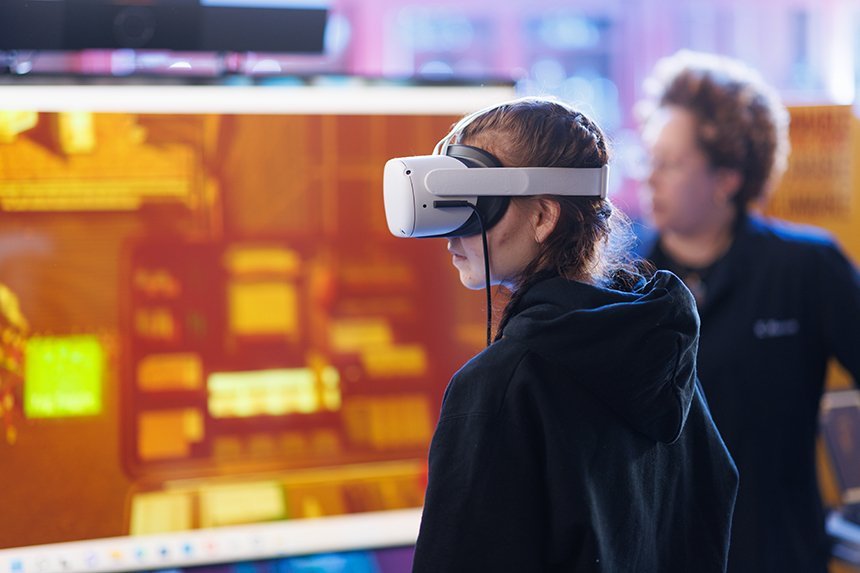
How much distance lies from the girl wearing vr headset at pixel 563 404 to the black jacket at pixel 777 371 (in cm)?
62

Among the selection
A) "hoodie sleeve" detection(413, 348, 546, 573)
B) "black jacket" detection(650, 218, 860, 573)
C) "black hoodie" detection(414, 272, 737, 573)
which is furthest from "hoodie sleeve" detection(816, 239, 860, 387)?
"hoodie sleeve" detection(413, 348, 546, 573)

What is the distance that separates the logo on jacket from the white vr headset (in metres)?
0.81

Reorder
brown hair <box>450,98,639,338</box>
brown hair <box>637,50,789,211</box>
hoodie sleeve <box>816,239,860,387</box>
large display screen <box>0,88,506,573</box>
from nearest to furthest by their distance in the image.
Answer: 1. brown hair <box>450,98,639,338</box>
2. large display screen <box>0,88,506,573</box>
3. hoodie sleeve <box>816,239,860,387</box>
4. brown hair <box>637,50,789,211</box>

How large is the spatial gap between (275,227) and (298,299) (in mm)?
115

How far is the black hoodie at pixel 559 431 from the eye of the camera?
2.63 ft

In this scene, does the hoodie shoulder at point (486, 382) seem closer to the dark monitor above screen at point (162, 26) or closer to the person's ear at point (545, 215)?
the person's ear at point (545, 215)

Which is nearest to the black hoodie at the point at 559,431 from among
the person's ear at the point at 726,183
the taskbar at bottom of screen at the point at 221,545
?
the taskbar at bottom of screen at the point at 221,545

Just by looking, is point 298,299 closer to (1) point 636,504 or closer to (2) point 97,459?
(2) point 97,459

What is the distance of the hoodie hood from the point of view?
0.82m

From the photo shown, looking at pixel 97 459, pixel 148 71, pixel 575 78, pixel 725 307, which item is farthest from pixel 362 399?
pixel 575 78

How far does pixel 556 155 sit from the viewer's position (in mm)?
901

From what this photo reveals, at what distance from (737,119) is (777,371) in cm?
49

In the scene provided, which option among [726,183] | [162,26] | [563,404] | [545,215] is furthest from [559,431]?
[726,183]

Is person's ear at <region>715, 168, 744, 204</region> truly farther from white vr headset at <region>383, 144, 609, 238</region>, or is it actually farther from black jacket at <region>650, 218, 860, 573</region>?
white vr headset at <region>383, 144, 609, 238</region>
